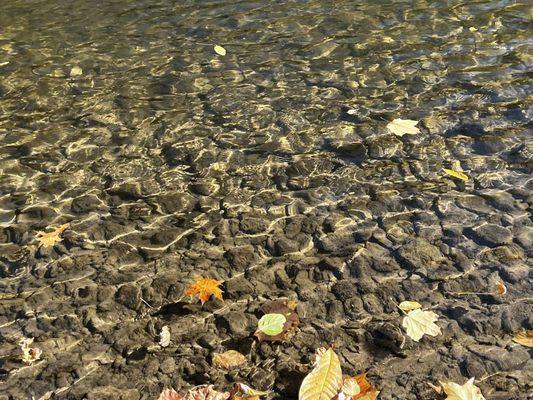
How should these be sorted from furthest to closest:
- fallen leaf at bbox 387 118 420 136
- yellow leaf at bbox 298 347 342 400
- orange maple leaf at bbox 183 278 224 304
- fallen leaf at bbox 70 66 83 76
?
fallen leaf at bbox 70 66 83 76
fallen leaf at bbox 387 118 420 136
orange maple leaf at bbox 183 278 224 304
yellow leaf at bbox 298 347 342 400

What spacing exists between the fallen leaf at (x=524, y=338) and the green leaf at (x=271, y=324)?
3.71 ft

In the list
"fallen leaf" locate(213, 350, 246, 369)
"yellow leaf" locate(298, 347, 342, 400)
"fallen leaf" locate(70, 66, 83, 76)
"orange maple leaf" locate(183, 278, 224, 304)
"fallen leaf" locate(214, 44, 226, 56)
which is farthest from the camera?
"fallen leaf" locate(214, 44, 226, 56)

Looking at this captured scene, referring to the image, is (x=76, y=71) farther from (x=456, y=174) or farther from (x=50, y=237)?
(x=456, y=174)

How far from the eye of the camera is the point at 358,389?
9.05ft

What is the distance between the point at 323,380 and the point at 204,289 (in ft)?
2.99

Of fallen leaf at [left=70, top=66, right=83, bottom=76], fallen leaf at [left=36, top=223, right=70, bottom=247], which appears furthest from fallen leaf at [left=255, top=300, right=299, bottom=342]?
fallen leaf at [left=70, top=66, right=83, bottom=76]

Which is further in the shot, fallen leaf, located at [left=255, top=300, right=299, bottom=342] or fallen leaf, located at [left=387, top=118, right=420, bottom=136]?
fallen leaf, located at [left=387, top=118, right=420, bottom=136]

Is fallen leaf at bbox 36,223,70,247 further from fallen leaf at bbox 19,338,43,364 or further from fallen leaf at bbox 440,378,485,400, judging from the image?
fallen leaf at bbox 440,378,485,400

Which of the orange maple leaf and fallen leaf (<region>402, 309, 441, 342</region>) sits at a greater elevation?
the orange maple leaf

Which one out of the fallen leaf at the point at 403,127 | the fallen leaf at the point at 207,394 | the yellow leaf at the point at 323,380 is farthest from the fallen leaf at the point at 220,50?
the fallen leaf at the point at 207,394

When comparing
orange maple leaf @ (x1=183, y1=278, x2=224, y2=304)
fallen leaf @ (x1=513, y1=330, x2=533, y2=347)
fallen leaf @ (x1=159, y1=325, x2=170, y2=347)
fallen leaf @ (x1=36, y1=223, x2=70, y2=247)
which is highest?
fallen leaf @ (x1=36, y1=223, x2=70, y2=247)

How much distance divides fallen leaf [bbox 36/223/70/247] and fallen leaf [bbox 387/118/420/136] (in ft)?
8.14

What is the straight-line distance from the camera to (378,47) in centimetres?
609

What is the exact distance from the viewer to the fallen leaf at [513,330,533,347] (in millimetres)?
3000
